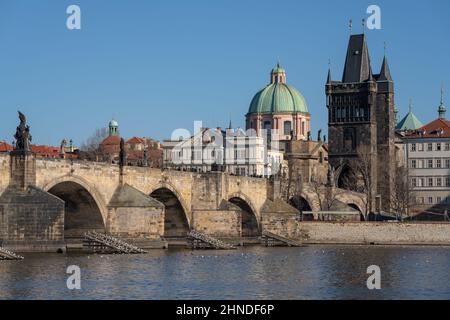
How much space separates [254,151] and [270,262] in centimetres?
8394

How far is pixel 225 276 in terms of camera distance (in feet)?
178

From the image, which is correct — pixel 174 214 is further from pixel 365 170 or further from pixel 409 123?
pixel 409 123

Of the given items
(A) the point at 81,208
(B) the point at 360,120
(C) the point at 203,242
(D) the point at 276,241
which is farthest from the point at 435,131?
(A) the point at 81,208

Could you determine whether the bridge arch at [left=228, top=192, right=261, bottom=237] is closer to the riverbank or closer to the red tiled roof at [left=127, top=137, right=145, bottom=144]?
the riverbank

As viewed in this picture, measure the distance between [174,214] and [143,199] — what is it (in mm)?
11954

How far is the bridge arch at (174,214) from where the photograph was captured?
84300 millimetres

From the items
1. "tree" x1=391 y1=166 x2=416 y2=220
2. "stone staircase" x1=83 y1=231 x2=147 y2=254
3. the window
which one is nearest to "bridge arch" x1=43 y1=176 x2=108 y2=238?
"stone staircase" x1=83 y1=231 x2=147 y2=254

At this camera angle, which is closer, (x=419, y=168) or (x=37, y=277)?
(x=37, y=277)

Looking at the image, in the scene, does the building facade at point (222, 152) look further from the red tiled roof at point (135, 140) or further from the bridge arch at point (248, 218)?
the bridge arch at point (248, 218)

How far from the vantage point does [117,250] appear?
68.7 meters

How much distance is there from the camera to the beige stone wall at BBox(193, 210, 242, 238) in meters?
86.8

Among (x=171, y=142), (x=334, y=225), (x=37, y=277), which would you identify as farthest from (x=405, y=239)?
(x=171, y=142)

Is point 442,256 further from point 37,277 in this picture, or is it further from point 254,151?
point 254,151

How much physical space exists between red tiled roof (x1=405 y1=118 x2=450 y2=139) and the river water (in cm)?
6783
